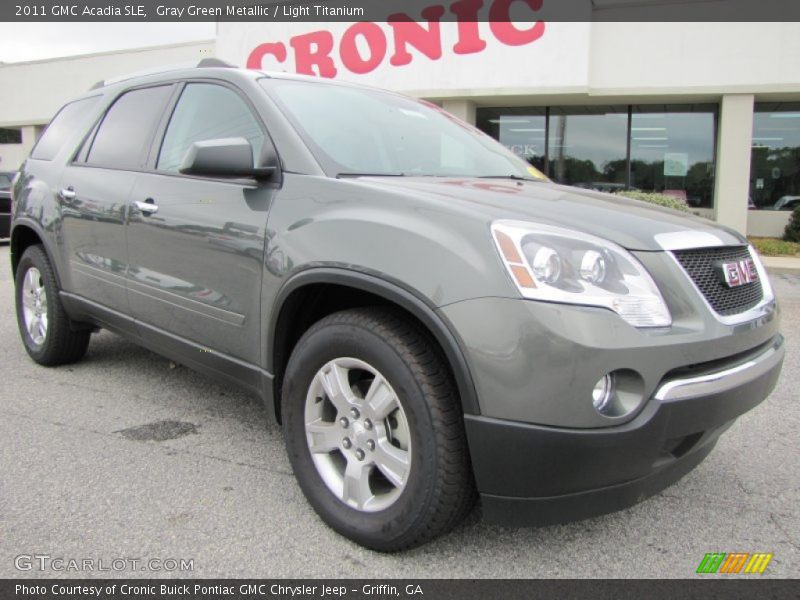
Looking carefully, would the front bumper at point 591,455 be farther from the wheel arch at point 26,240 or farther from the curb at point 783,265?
the curb at point 783,265

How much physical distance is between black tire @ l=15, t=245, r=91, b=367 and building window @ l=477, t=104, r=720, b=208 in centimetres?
1253

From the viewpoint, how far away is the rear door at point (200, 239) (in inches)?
109

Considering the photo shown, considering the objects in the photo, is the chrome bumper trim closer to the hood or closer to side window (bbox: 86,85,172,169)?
the hood

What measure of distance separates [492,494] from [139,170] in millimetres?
2584

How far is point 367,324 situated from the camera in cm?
228

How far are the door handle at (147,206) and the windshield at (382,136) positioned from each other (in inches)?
32.9

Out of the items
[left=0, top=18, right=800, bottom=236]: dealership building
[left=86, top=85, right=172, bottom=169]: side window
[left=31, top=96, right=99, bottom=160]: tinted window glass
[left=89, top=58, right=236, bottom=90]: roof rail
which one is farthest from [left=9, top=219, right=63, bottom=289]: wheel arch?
[left=0, top=18, right=800, bottom=236]: dealership building

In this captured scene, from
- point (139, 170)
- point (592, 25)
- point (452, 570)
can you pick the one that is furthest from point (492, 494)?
point (592, 25)

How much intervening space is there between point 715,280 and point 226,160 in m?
1.87

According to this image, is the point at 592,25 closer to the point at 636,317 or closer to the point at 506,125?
the point at 506,125

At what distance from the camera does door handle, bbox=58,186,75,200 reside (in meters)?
4.06
